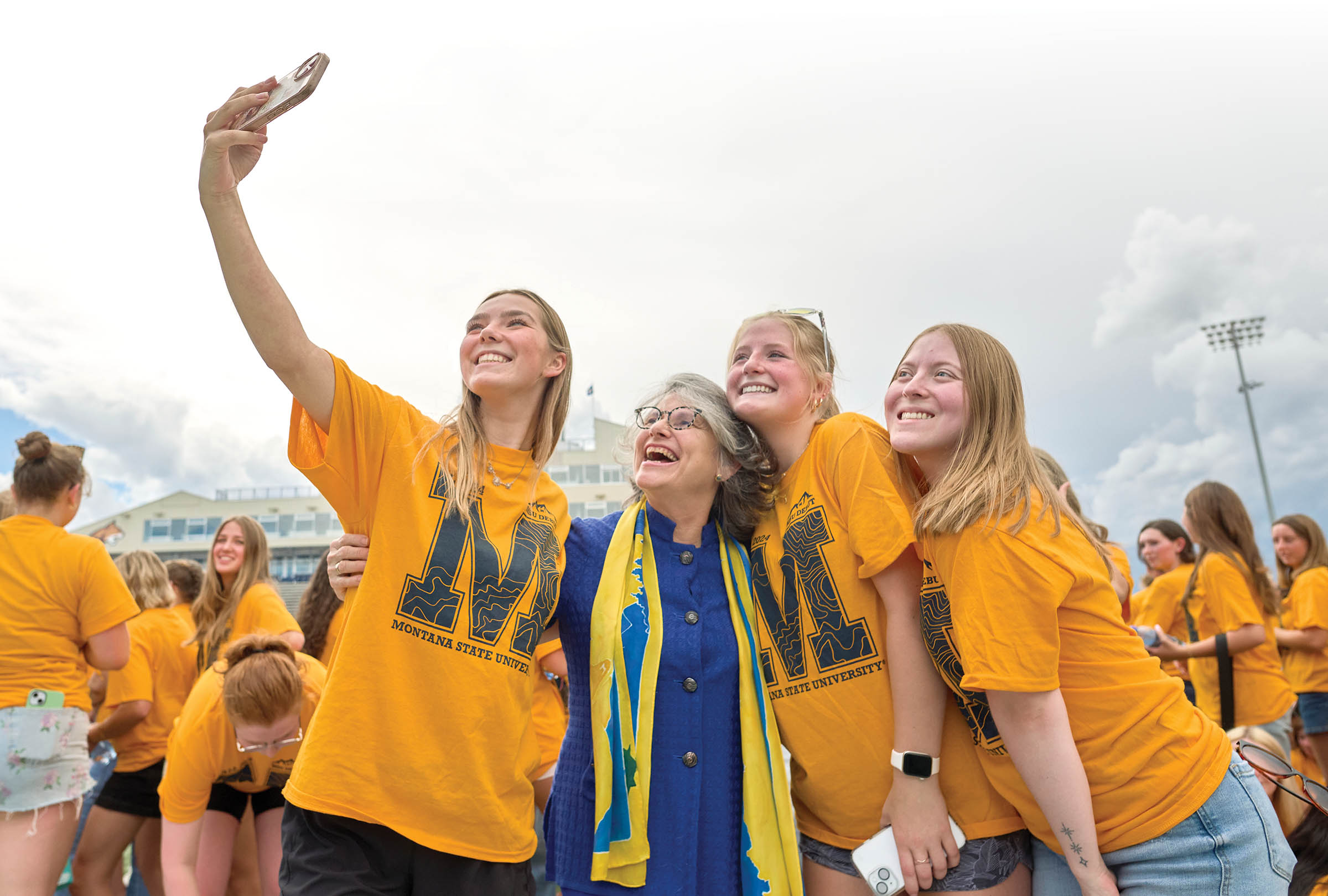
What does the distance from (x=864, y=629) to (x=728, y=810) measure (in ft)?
2.07

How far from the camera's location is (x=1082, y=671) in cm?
195

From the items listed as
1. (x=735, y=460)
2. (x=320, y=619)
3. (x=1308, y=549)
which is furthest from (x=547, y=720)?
(x=1308, y=549)

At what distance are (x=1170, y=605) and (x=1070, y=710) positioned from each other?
432cm

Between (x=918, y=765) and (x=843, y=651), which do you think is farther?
(x=843, y=651)

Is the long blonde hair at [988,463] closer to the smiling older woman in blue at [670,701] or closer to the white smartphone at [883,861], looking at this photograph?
the smiling older woman in blue at [670,701]

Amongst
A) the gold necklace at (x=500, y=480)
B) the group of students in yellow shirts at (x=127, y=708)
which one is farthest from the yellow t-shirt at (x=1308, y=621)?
the group of students in yellow shirts at (x=127, y=708)

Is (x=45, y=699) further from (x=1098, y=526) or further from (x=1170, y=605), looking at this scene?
(x=1170, y=605)

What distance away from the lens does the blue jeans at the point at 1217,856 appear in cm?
184

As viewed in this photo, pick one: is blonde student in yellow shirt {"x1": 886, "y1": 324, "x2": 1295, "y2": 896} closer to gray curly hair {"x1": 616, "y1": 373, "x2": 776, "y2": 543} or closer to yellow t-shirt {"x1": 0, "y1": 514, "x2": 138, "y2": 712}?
gray curly hair {"x1": 616, "y1": 373, "x2": 776, "y2": 543}

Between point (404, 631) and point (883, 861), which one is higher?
point (404, 631)

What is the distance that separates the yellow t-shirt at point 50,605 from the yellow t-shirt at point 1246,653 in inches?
232

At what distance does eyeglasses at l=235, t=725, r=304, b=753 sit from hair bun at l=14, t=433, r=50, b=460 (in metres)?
1.77

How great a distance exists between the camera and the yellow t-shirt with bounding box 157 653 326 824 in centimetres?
314

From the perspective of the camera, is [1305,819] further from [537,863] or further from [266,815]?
[266,815]
